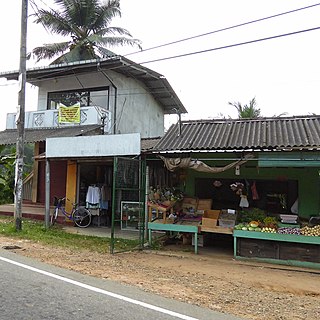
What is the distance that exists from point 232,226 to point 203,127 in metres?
3.59

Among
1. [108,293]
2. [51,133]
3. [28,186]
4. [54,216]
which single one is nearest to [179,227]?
[108,293]

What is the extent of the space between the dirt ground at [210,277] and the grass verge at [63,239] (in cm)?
59

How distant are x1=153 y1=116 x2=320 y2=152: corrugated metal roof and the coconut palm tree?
1063 centimetres

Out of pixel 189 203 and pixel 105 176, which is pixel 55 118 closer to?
pixel 105 176

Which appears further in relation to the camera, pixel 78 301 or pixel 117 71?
pixel 117 71

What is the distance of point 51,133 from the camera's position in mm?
16141

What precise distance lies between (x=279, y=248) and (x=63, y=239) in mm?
6519

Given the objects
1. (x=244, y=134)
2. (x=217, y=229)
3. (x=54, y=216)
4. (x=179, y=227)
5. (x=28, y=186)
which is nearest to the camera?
(x=217, y=229)

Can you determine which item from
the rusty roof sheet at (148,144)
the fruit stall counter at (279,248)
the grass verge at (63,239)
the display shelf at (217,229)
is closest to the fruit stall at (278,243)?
the fruit stall counter at (279,248)

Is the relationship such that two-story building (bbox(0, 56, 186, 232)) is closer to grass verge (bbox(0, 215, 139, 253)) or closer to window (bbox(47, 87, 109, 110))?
window (bbox(47, 87, 109, 110))

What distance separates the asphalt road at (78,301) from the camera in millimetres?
4586

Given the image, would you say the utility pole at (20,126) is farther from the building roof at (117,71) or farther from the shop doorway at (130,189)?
the building roof at (117,71)

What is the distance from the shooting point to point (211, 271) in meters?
7.87

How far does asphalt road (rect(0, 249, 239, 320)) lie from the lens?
181 inches
